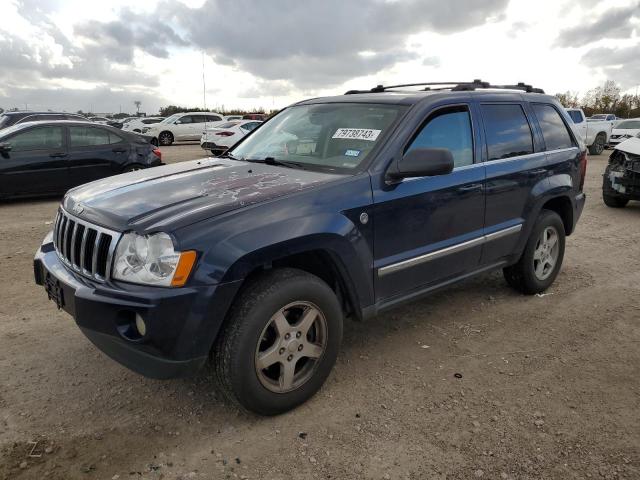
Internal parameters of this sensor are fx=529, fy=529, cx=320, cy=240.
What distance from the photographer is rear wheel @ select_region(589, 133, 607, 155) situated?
19875 millimetres

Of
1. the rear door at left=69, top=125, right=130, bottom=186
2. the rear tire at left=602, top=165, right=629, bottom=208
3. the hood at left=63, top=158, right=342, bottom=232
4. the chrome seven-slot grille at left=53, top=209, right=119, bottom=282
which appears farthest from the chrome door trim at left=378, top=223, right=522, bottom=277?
the rear door at left=69, top=125, right=130, bottom=186

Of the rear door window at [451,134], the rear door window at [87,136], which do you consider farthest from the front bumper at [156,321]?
the rear door window at [87,136]

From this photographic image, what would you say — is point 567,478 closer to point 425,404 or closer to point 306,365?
point 425,404

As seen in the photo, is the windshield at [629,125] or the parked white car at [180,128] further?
the parked white car at [180,128]

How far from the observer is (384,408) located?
303 centimetres

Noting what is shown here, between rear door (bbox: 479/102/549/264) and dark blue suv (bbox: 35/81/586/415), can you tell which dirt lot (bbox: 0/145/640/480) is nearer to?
dark blue suv (bbox: 35/81/586/415)

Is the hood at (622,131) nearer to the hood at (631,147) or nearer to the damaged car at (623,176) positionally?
the damaged car at (623,176)

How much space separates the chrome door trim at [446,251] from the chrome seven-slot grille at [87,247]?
156 cm

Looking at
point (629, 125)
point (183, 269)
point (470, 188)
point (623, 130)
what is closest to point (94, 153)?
point (470, 188)

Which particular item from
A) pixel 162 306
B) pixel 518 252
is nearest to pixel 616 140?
pixel 518 252

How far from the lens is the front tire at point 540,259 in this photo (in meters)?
4.55

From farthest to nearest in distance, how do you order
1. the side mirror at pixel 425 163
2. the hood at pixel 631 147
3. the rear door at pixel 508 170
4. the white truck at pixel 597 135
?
the white truck at pixel 597 135 → the hood at pixel 631 147 → the rear door at pixel 508 170 → the side mirror at pixel 425 163

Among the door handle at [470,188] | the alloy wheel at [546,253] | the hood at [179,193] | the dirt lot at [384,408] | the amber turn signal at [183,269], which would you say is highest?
the hood at [179,193]

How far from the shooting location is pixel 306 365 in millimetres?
3059
